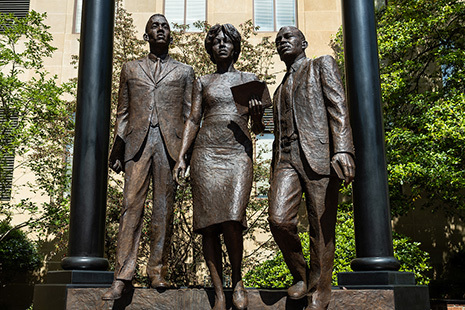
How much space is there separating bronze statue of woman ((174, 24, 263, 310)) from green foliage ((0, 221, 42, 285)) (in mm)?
10188

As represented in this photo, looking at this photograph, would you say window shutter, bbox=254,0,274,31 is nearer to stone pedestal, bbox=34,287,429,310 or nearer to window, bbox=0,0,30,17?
window, bbox=0,0,30,17

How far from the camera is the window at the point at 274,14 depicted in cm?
1700

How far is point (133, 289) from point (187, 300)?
21.4 inches

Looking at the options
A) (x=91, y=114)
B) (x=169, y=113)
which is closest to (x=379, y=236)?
(x=169, y=113)

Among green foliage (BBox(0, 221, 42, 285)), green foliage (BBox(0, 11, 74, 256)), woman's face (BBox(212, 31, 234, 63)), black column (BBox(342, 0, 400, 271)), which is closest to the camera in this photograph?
woman's face (BBox(212, 31, 234, 63))


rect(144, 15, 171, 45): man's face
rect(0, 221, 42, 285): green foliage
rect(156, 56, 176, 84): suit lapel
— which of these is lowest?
rect(0, 221, 42, 285): green foliage

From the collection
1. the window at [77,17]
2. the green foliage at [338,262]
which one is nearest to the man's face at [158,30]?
the green foliage at [338,262]

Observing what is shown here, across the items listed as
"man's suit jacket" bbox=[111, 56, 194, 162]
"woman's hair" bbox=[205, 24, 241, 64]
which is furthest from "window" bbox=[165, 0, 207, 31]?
"woman's hair" bbox=[205, 24, 241, 64]

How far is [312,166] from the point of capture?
4566 mm

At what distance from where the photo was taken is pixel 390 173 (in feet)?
40.9

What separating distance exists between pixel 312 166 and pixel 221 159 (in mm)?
894

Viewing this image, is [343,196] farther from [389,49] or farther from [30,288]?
[30,288]

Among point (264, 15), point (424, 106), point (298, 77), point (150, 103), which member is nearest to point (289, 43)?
point (298, 77)

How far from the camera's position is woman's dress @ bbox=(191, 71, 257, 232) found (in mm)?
4656
